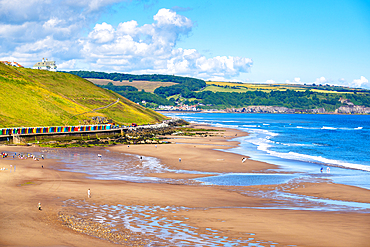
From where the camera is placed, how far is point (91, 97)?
13738cm

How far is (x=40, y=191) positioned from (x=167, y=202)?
37.5ft

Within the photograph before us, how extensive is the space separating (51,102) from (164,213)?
92.5 meters

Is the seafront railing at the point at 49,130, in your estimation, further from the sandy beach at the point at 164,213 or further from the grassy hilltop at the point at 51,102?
the sandy beach at the point at 164,213

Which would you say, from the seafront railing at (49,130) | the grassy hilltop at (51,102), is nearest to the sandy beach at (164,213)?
the seafront railing at (49,130)

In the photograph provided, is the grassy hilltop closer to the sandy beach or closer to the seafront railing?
the seafront railing

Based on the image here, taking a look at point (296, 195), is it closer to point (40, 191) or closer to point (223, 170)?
point (223, 170)

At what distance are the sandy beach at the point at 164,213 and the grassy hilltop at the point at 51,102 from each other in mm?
54230

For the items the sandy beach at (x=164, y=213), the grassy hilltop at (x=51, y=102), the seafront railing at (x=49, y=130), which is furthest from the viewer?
the grassy hilltop at (x=51, y=102)

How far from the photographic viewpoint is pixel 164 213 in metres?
24.9

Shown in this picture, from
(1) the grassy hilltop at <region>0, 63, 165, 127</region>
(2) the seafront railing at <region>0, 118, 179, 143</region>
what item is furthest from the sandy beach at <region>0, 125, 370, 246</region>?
(1) the grassy hilltop at <region>0, 63, 165, 127</region>

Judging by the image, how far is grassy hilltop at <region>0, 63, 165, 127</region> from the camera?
88431 mm

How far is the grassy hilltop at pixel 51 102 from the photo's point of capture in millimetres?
88431

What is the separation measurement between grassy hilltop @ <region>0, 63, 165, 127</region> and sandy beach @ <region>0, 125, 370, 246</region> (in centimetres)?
5423

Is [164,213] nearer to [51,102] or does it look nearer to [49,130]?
[49,130]
